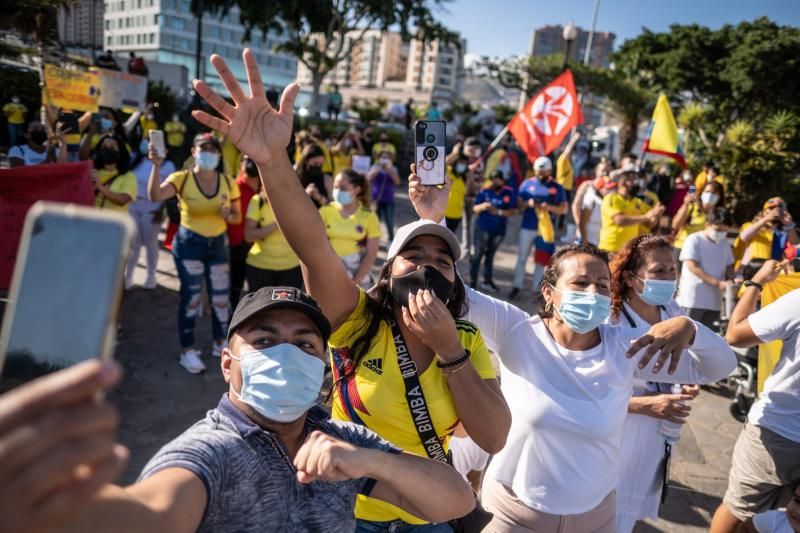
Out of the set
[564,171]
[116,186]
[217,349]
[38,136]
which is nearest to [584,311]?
[217,349]

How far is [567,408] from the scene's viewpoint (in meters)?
2.16

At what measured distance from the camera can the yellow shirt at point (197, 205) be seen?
462cm

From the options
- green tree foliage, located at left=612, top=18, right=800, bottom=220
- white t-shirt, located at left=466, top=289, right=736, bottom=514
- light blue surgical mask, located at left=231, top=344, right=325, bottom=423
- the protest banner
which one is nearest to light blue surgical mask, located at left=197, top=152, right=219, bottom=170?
the protest banner

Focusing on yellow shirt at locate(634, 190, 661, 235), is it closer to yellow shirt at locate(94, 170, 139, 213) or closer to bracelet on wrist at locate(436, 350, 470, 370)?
bracelet on wrist at locate(436, 350, 470, 370)

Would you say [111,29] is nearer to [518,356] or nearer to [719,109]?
[719,109]

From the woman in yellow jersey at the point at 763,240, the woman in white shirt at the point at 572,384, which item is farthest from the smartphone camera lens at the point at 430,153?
the woman in yellow jersey at the point at 763,240

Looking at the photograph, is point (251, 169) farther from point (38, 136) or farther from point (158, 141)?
point (38, 136)

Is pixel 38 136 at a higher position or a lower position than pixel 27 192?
higher

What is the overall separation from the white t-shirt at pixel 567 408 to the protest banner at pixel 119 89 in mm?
6249

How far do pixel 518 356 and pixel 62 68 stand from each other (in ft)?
20.0

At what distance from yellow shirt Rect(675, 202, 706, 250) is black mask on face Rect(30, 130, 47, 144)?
7.50m

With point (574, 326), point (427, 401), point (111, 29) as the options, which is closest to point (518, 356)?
point (574, 326)

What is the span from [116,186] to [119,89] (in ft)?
7.18

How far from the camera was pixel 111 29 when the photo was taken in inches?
3661
